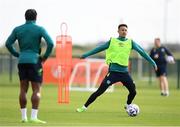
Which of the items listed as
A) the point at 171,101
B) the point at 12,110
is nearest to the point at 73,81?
the point at 171,101

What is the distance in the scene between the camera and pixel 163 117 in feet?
69.2

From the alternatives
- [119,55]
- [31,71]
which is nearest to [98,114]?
[119,55]

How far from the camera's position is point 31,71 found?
1814 cm

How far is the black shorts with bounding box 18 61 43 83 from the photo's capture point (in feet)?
59.5

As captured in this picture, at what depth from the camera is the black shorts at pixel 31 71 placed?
18.1 metres

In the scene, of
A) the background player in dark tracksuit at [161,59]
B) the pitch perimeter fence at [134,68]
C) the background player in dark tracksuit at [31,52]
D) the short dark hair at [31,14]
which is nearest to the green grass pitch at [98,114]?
the background player in dark tracksuit at [31,52]

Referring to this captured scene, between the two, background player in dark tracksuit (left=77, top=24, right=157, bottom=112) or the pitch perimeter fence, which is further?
the pitch perimeter fence

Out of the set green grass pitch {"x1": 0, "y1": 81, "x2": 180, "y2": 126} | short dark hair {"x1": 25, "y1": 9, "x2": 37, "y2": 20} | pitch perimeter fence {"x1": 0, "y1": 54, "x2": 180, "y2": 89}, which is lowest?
green grass pitch {"x1": 0, "y1": 81, "x2": 180, "y2": 126}

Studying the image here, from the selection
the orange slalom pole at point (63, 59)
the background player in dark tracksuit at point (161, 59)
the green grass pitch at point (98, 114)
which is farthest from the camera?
the background player in dark tracksuit at point (161, 59)

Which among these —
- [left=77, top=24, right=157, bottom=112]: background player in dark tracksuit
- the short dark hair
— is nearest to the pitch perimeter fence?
[left=77, top=24, right=157, bottom=112]: background player in dark tracksuit

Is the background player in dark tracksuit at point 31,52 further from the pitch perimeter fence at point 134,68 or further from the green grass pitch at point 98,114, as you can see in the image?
the pitch perimeter fence at point 134,68

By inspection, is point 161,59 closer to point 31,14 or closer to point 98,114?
point 98,114

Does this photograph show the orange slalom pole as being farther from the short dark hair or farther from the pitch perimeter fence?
the pitch perimeter fence

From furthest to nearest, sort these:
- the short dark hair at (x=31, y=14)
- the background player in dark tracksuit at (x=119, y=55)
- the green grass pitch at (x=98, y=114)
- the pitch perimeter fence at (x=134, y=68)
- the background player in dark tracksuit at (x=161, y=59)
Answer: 1. the pitch perimeter fence at (x=134, y=68)
2. the background player in dark tracksuit at (x=161, y=59)
3. the background player in dark tracksuit at (x=119, y=55)
4. the green grass pitch at (x=98, y=114)
5. the short dark hair at (x=31, y=14)
